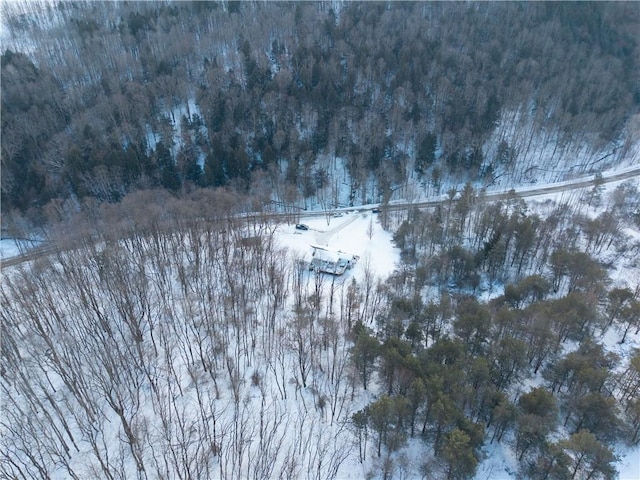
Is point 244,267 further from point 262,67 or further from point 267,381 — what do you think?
point 262,67

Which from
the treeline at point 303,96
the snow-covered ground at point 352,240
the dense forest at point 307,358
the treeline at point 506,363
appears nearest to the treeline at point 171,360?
the dense forest at point 307,358

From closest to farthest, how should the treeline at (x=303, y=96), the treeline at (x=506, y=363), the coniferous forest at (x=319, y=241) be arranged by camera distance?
the treeline at (x=506, y=363) → the coniferous forest at (x=319, y=241) → the treeline at (x=303, y=96)

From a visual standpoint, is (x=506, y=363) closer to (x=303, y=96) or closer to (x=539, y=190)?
(x=539, y=190)

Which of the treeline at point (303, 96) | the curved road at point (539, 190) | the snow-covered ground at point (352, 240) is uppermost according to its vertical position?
the treeline at point (303, 96)

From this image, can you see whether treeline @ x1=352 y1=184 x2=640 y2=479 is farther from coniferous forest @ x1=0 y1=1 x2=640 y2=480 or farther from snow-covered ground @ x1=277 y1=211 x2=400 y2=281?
snow-covered ground @ x1=277 y1=211 x2=400 y2=281

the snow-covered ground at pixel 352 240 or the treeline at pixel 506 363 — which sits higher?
the treeline at pixel 506 363

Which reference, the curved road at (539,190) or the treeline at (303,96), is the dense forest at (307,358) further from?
the treeline at (303,96)

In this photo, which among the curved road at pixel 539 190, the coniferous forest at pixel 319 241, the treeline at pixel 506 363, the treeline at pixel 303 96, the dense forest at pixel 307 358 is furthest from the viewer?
the treeline at pixel 303 96
